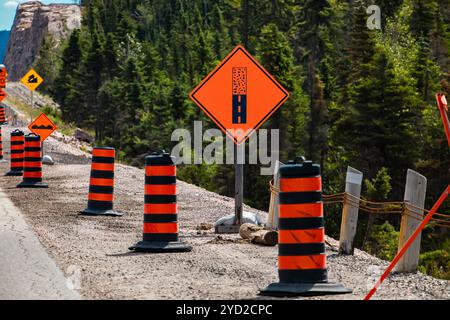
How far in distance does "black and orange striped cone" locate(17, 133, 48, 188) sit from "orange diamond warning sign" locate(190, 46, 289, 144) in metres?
8.71

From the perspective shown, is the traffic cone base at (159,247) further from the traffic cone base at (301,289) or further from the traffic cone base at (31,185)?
the traffic cone base at (31,185)

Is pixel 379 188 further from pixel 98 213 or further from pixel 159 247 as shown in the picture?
pixel 159 247

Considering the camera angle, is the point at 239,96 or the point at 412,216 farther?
the point at 239,96

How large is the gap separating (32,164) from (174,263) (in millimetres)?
11655

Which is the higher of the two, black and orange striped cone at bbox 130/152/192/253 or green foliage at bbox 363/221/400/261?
black and orange striped cone at bbox 130/152/192/253

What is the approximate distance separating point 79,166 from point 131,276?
19481 mm

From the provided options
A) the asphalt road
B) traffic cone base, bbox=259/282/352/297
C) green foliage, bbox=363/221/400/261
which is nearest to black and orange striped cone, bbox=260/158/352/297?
traffic cone base, bbox=259/282/352/297

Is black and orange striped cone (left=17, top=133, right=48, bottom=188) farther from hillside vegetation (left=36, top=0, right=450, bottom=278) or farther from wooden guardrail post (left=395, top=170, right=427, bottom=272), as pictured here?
hillside vegetation (left=36, top=0, right=450, bottom=278)

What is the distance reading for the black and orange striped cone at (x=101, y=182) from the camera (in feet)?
49.9

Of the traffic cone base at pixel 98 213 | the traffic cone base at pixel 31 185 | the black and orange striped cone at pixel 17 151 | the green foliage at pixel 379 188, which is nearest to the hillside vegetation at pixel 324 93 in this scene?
the green foliage at pixel 379 188

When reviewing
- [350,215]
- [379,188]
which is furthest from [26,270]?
[379,188]

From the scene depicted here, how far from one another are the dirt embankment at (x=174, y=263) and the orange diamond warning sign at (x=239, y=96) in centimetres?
166

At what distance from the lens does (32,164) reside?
2066cm

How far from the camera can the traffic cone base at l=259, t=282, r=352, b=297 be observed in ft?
24.7
